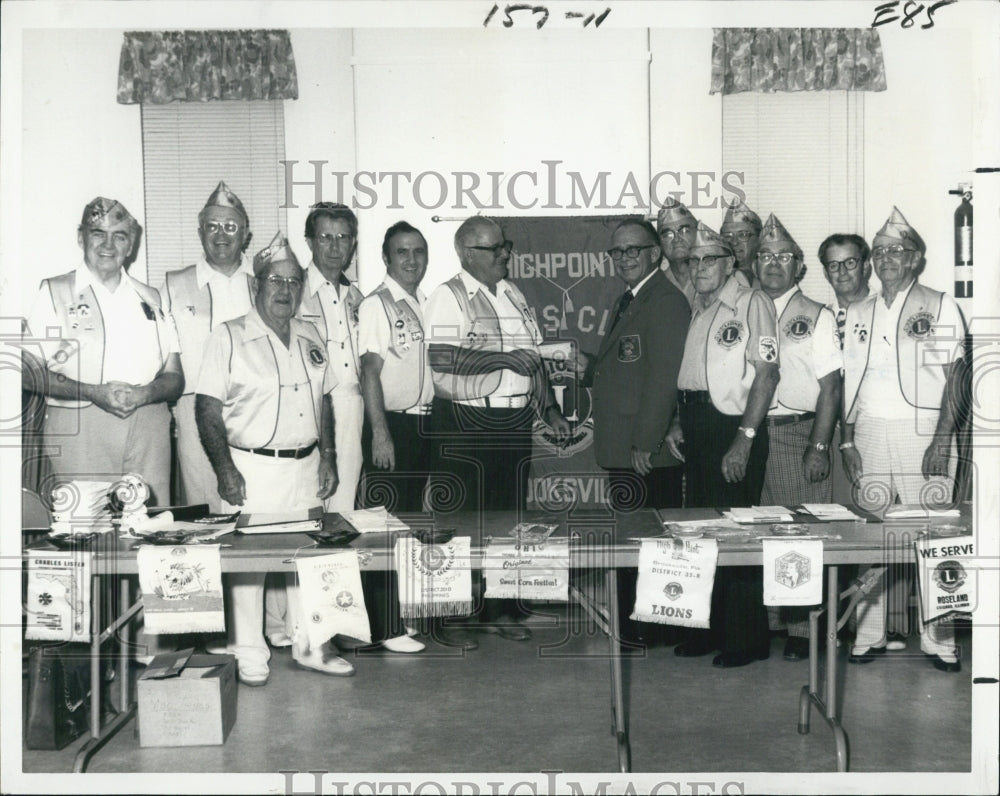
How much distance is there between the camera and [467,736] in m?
4.05

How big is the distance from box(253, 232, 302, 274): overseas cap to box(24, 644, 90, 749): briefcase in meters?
1.65

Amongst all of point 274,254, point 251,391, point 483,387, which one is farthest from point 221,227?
point 483,387

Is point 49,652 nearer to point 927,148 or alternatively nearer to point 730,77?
point 730,77

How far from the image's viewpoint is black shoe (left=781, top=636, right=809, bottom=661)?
487 cm

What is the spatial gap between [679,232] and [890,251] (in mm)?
870

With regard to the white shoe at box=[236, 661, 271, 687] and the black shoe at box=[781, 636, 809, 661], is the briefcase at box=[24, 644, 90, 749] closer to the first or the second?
the white shoe at box=[236, 661, 271, 687]

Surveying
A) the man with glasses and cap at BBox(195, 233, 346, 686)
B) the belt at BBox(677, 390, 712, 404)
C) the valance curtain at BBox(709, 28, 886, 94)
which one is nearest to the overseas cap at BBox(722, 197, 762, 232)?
the valance curtain at BBox(709, 28, 886, 94)

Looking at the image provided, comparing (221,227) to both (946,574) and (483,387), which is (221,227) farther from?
(946,574)

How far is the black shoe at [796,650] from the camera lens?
487cm

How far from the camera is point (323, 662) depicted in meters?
4.75

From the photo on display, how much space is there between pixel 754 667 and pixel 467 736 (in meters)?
1.41

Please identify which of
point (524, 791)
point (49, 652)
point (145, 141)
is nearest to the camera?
point (524, 791)

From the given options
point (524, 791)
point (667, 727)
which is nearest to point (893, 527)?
point (667, 727)

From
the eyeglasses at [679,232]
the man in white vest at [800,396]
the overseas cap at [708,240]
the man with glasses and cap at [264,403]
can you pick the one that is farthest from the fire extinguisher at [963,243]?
the man with glasses and cap at [264,403]
